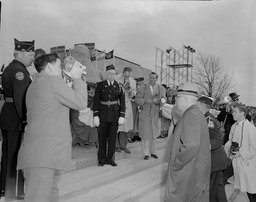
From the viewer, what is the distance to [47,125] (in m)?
2.54

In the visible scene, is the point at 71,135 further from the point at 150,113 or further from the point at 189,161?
the point at 150,113

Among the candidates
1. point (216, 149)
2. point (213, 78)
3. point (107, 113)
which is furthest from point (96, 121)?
point (213, 78)

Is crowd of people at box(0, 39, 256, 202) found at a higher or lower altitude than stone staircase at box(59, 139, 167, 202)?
higher

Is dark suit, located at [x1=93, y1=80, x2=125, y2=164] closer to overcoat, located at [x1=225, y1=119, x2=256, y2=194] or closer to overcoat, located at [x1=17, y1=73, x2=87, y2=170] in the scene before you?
overcoat, located at [x1=225, y1=119, x2=256, y2=194]

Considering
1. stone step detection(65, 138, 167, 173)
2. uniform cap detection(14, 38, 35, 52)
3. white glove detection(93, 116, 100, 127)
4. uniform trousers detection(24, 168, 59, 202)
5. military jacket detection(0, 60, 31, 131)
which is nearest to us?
uniform trousers detection(24, 168, 59, 202)

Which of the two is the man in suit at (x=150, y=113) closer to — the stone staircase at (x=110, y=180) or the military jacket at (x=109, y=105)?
the stone staircase at (x=110, y=180)

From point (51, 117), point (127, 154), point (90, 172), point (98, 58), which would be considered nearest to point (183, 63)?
point (98, 58)

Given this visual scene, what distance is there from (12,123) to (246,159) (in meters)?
3.31

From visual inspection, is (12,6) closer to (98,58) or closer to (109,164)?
(109,164)

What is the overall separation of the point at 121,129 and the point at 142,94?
41.9 inches

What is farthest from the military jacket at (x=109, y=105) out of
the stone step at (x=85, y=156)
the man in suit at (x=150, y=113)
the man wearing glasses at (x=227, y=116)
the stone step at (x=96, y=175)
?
the man wearing glasses at (x=227, y=116)

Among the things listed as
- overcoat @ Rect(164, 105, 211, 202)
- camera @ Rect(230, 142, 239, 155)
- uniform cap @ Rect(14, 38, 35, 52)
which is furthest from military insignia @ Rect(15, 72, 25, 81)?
camera @ Rect(230, 142, 239, 155)

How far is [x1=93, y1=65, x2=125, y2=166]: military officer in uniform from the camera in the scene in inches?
210

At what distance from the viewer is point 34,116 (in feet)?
8.41
